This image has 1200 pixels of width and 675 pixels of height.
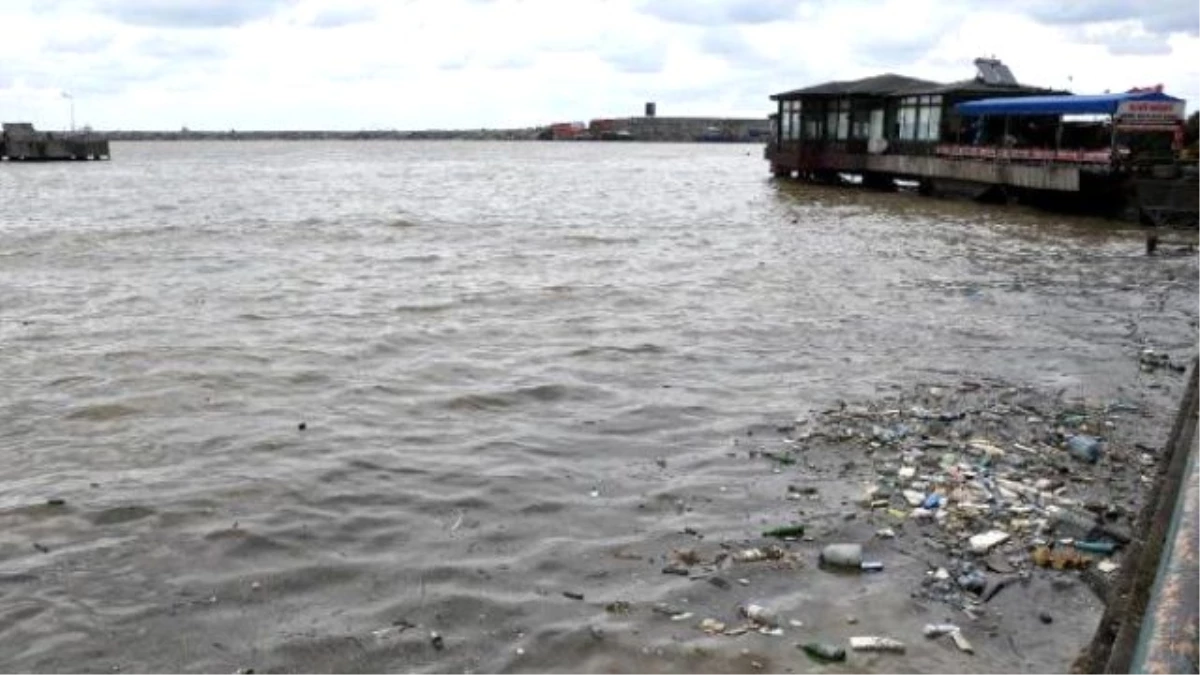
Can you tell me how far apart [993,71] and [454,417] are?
5697 cm

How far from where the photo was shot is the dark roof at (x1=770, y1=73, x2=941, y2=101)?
187ft

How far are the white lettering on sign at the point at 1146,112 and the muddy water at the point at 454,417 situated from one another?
12031mm

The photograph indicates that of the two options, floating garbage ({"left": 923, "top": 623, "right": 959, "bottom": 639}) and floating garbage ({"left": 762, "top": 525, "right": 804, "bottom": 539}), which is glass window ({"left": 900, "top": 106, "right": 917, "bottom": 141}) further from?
floating garbage ({"left": 923, "top": 623, "right": 959, "bottom": 639})

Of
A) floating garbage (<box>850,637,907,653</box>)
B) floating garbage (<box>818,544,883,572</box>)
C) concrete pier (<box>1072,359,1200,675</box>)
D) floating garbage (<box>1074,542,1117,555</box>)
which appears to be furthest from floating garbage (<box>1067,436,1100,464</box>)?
concrete pier (<box>1072,359,1200,675</box>)

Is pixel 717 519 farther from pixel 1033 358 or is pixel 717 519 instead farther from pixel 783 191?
pixel 783 191

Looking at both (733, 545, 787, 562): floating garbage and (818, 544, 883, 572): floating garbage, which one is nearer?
(818, 544, 883, 572): floating garbage

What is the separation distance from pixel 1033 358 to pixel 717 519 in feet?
27.8

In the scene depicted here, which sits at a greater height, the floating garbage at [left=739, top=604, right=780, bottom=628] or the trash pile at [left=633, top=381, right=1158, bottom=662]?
the trash pile at [left=633, top=381, right=1158, bottom=662]

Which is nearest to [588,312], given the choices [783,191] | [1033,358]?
[1033,358]

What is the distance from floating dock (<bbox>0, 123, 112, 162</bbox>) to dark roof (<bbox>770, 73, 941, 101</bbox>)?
3518 inches

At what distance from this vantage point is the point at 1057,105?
144 feet

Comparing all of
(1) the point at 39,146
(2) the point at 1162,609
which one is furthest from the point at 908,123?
(1) the point at 39,146

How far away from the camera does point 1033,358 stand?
15117 millimetres

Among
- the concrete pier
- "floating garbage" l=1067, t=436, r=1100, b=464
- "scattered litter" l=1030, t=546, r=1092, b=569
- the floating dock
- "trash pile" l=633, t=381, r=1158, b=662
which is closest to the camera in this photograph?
the concrete pier
